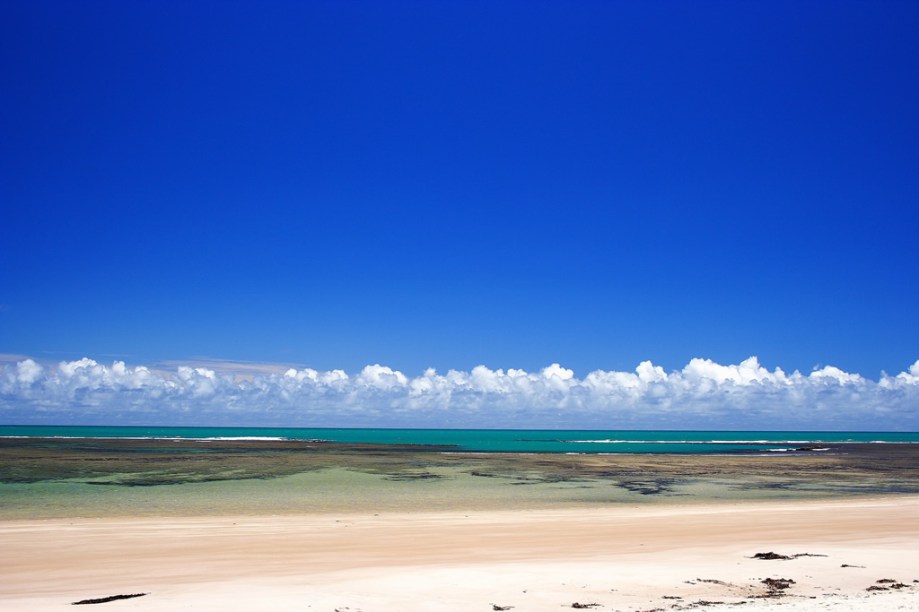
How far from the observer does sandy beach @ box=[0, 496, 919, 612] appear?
42.4ft

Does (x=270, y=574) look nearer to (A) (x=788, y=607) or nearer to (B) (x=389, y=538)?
(B) (x=389, y=538)

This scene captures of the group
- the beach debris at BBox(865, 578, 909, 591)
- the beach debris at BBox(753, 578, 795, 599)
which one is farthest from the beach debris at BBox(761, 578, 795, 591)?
the beach debris at BBox(865, 578, 909, 591)

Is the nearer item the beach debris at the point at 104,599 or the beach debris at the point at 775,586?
the beach debris at the point at 104,599

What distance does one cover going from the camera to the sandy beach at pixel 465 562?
12914 millimetres

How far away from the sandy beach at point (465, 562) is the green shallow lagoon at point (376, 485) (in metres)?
4.75

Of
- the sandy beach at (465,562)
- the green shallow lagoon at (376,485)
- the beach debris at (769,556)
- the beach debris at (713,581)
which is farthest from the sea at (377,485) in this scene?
the beach debris at (713,581)

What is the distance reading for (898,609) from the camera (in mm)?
11258

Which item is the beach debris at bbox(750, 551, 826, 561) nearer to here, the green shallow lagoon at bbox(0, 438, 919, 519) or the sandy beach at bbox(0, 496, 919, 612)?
the sandy beach at bbox(0, 496, 919, 612)

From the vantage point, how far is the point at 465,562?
17219mm

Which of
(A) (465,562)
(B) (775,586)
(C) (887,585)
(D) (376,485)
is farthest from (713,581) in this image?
(D) (376,485)

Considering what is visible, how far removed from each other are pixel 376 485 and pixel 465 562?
81.0ft

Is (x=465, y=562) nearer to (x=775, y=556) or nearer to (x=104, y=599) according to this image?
(x=775, y=556)

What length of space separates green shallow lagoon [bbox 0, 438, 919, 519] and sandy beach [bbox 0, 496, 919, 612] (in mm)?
4748

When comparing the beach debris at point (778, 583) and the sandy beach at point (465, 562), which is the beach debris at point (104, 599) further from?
the beach debris at point (778, 583)
